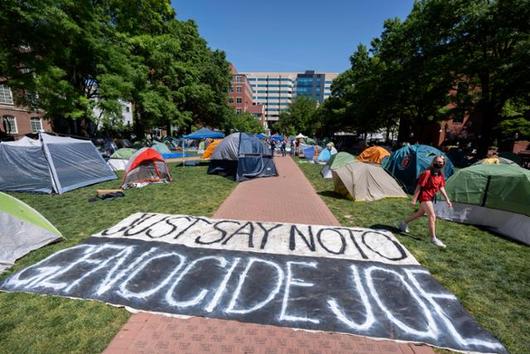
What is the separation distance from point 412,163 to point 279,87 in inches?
5293

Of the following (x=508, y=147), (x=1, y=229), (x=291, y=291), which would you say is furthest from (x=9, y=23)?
(x=508, y=147)

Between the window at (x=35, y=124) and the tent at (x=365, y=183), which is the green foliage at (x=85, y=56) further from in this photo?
the window at (x=35, y=124)

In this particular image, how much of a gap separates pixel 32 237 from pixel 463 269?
8.00 metres

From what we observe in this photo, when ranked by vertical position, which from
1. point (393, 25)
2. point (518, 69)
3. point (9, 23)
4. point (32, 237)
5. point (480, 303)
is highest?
point (393, 25)

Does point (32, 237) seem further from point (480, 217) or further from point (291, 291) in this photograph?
point (480, 217)

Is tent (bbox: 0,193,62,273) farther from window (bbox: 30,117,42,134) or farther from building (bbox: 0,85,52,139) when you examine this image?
window (bbox: 30,117,42,134)

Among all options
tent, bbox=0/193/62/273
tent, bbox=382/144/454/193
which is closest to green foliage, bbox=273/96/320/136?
tent, bbox=382/144/454/193

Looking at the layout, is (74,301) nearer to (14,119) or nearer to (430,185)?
(430,185)

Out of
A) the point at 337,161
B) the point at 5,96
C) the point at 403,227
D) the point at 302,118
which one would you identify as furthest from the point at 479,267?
the point at 302,118

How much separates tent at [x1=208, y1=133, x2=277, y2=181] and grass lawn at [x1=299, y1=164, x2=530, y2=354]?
20.3ft

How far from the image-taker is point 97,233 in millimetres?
5742

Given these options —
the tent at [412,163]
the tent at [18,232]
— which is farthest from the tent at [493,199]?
the tent at [18,232]

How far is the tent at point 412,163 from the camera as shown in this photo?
1124 cm

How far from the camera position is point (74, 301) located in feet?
11.6
